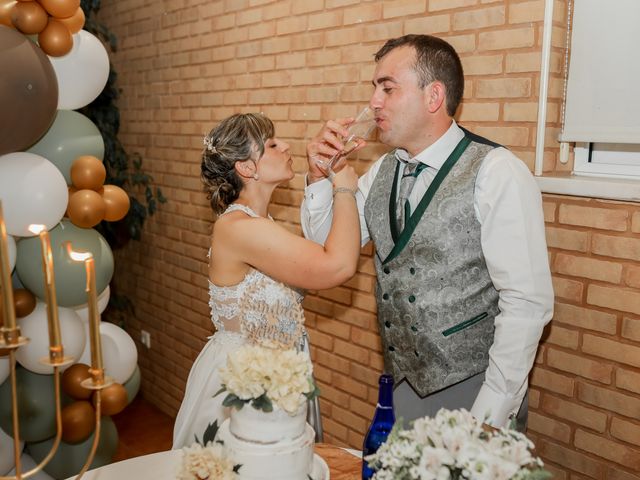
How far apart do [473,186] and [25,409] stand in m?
2.14

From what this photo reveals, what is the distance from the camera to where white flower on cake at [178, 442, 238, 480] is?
111 cm

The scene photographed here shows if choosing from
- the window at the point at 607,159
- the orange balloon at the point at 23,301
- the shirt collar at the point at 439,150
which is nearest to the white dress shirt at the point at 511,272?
the shirt collar at the point at 439,150

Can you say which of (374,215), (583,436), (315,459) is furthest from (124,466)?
(583,436)

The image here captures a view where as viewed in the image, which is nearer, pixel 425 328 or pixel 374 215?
pixel 425 328

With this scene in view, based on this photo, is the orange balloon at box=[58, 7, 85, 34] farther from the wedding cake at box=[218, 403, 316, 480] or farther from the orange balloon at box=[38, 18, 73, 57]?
the wedding cake at box=[218, 403, 316, 480]

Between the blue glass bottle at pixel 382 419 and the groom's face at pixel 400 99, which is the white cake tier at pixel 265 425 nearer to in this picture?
the blue glass bottle at pixel 382 419

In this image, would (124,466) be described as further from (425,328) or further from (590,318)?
(590,318)

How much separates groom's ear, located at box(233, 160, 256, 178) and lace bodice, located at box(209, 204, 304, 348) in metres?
0.11

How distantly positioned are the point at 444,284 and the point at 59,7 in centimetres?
189

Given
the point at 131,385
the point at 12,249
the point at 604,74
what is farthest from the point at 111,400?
the point at 604,74

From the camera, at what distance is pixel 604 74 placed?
1.97 meters

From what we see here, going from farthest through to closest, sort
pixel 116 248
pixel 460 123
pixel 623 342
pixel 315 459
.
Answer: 1. pixel 116 248
2. pixel 460 123
3. pixel 623 342
4. pixel 315 459

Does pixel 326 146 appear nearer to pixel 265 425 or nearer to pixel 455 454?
pixel 265 425

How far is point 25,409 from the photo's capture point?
2.81 m
